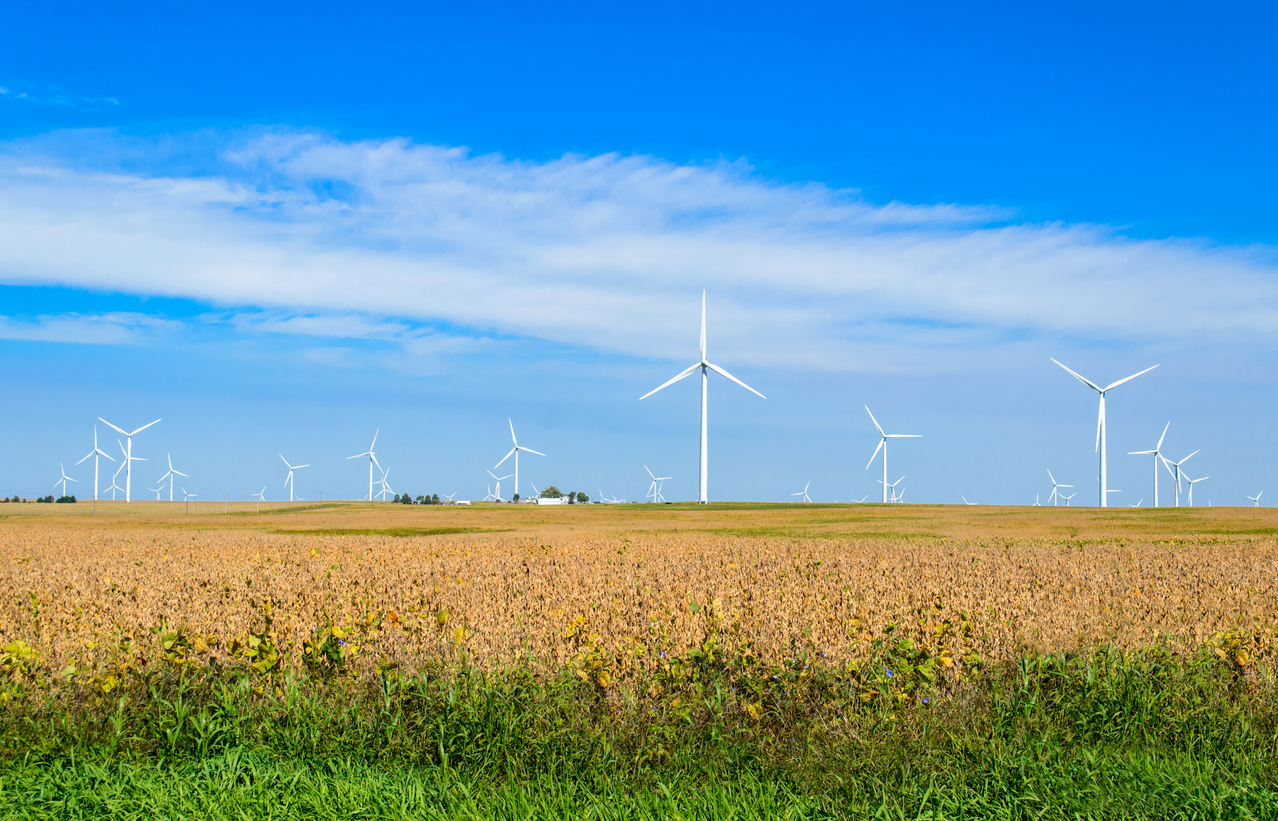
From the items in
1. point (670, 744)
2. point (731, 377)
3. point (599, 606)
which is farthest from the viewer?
point (731, 377)

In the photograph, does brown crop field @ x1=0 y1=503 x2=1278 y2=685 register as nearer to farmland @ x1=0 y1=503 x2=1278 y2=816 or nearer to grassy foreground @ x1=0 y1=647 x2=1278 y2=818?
farmland @ x1=0 y1=503 x2=1278 y2=816

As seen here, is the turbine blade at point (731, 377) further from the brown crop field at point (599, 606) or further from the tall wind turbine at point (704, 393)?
the brown crop field at point (599, 606)

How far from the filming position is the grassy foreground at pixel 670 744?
7656mm

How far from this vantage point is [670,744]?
8.80m

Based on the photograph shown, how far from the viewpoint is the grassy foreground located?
7.66 meters

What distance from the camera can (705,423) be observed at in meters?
109

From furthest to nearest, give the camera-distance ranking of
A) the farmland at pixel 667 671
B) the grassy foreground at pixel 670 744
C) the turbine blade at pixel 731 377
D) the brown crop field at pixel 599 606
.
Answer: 1. the turbine blade at pixel 731 377
2. the brown crop field at pixel 599 606
3. the farmland at pixel 667 671
4. the grassy foreground at pixel 670 744

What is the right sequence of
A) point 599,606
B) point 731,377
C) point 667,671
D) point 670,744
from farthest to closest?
point 731,377 → point 599,606 → point 667,671 → point 670,744

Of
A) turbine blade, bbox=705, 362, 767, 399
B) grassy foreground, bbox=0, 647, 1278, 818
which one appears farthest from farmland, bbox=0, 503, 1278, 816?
turbine blade, bbox=705, 362, 767, 399

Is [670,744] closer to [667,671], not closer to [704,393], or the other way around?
[667,671]

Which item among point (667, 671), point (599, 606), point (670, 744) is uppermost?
point (599, 606)

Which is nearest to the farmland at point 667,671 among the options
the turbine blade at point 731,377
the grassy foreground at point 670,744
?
the grassy foreground at point 670,744

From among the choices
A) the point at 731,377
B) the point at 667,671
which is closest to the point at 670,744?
the point at 667,671

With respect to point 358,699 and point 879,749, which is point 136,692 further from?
point 879,749
